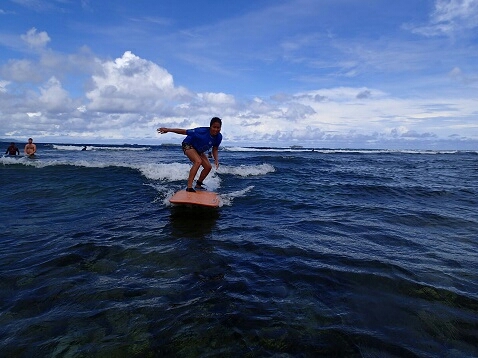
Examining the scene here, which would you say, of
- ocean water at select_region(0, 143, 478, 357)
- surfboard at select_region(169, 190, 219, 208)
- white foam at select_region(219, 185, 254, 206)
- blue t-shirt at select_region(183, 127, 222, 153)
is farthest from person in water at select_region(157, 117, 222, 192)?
white foam at select_region(219, 185, 254, 206)

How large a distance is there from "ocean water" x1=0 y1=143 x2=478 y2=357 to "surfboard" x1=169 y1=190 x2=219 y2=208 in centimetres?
34

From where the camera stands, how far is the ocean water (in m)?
3.03

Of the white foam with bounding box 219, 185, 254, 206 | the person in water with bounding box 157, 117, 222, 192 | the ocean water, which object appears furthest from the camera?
the white foam with bounding box 219, 185, 254, 206

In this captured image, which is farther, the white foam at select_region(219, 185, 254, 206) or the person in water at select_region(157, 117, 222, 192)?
the white foam at select_region(219, 185, 254, 206)

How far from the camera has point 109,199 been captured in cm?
1041

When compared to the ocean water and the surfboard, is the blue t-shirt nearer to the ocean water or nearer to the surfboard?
the surfboard

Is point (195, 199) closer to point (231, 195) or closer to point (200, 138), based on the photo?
point (200, 138)

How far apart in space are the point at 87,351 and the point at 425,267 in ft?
15.8

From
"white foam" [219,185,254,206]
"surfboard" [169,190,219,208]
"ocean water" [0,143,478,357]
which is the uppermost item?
"surfboard" [169,190,219,208]

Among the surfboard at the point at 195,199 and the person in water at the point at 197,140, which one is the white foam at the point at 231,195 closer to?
the surfboard at the point at 195,199

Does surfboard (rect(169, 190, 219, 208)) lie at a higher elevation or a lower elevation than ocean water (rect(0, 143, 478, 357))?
Answer: higher

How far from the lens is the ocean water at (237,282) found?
9.93 feet

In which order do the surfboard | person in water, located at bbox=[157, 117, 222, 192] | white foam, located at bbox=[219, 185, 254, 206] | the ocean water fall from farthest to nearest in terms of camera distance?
white foam, located at bbox=[219, 185, 254, 206]
person in water, located at bbox=[157, 117, 222, 192]
the surfboard
the ocean water

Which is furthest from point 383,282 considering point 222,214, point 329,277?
point 222,214
